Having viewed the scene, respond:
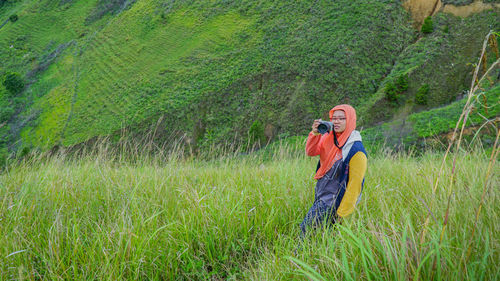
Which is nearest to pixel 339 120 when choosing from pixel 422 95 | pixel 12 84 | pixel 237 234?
pixel 237 234

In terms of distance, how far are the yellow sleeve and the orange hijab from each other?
0.14m

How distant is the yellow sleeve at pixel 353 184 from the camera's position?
6.16 ft

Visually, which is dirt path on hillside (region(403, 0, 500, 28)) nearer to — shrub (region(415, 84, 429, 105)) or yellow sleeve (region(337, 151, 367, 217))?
shrub (region(415, 84, 429, 105))

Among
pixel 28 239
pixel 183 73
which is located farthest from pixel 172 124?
pixel 28 239

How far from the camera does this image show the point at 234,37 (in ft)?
92.5

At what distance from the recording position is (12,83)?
33094 mm

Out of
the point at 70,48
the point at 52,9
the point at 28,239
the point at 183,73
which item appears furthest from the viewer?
the point at 52,9

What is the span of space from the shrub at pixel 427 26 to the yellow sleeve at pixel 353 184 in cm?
2538

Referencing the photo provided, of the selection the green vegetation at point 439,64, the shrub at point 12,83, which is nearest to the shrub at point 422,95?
the green vegetation at point 439,64

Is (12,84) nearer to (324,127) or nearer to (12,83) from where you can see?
(12,83)

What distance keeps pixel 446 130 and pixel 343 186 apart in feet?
43.9

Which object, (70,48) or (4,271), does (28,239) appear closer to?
(4,271)

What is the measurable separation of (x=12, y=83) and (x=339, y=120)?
43.2m

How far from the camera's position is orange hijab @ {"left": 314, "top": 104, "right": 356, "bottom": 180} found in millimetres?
2043
